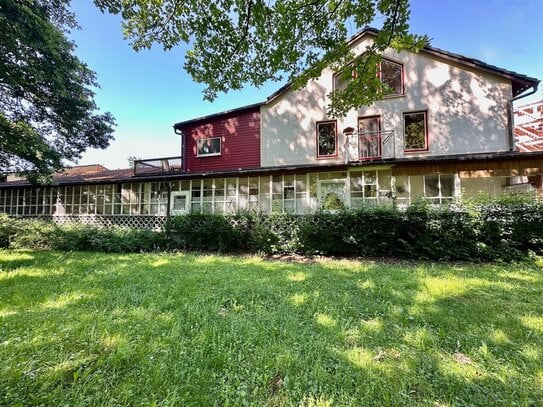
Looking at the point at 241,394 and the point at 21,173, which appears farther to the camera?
the point at 21,173

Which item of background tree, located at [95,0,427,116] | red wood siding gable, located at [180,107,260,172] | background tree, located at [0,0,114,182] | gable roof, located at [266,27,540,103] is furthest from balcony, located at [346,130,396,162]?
background tree, located at [0,0,114,182]

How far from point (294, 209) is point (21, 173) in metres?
13.0

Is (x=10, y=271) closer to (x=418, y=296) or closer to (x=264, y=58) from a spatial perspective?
(x=264, y=58)

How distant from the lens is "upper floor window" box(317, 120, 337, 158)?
546 inches

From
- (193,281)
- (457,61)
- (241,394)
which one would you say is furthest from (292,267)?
(457,61)

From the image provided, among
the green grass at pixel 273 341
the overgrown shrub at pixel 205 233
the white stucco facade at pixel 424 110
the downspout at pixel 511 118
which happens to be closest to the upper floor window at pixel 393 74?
the white stucco facade at pixel 424 110

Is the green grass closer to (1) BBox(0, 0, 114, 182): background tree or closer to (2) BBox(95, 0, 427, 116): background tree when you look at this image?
(2) BBox(95, 0, 427, 116): background tree

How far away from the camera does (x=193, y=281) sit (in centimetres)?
560

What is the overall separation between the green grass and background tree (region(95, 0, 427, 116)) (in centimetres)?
524

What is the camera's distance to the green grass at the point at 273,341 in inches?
84.9

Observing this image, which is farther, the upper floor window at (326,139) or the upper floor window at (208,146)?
the upper floor window at (208,146)

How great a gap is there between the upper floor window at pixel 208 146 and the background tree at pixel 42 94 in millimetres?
4975

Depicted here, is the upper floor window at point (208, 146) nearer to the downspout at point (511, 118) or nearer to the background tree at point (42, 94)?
the background tree at point (42, 94)

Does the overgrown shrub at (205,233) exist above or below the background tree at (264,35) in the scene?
below
